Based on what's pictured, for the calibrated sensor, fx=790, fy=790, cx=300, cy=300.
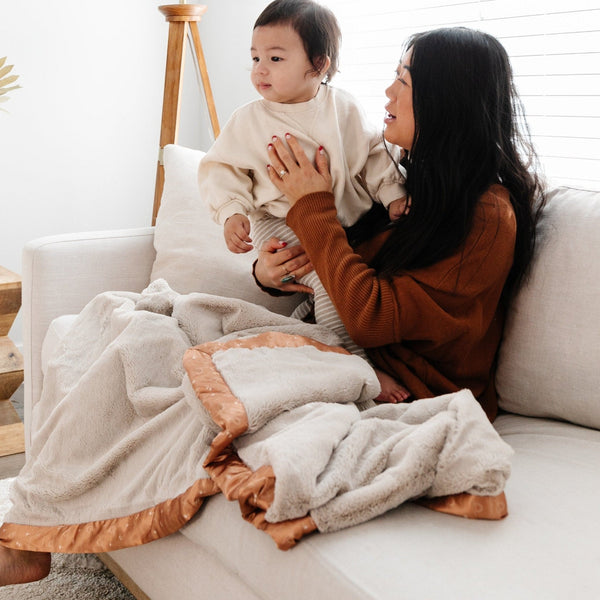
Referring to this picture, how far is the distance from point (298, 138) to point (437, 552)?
906mm

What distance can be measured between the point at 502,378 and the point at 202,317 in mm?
599

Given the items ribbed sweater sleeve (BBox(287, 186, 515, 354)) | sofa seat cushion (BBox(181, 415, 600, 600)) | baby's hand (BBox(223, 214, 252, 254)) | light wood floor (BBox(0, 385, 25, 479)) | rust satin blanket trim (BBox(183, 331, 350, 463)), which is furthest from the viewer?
light wood floor (BBox(0, 385, 25, 479))

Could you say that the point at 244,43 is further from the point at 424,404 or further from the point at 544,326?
the point at 424,404

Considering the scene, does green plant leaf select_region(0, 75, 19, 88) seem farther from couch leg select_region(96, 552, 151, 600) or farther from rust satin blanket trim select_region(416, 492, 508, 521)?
rust satin blanket trim select_region(416, 492, 508, 521)

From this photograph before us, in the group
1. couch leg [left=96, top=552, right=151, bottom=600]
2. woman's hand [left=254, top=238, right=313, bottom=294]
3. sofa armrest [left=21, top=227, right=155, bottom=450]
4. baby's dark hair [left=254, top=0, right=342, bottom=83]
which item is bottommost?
couch leg [left=96, top=552, right=151, bottom=600]

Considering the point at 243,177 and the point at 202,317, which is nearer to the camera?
the point at 202,317

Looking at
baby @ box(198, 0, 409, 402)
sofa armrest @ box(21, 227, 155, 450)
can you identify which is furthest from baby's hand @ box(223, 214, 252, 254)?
sofa armrest @ box(21, 227, 155, 450)

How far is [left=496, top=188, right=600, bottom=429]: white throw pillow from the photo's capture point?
143cm

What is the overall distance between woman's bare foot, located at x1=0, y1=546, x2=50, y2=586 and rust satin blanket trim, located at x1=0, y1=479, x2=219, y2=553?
1.3 inches

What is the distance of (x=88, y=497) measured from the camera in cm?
137

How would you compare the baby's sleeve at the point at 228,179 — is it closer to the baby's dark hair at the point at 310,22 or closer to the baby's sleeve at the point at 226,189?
the baby's sleeve at the point at 226,189

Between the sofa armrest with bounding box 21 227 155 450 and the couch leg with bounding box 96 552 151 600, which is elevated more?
the sofa armrest with bounding box 21 227 155 450

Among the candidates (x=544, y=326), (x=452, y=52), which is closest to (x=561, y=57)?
(x=452, y=52)

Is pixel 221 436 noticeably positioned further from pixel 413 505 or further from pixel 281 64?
pixel 281 64
